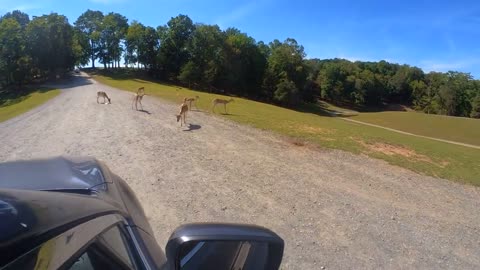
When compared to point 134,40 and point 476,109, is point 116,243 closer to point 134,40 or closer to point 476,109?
point 134,40

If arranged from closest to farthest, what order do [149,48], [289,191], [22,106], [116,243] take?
[116,243], [289,191], [22,106], [149,48]

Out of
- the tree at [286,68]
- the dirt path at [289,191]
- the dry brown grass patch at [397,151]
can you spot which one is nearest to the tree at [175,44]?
the tree at [286,68]

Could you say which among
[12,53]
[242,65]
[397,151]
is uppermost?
[242,65]

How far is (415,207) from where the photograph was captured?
11.3 metres

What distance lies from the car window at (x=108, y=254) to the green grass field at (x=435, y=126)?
46503 millimetres

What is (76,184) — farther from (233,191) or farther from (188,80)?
(188,80)

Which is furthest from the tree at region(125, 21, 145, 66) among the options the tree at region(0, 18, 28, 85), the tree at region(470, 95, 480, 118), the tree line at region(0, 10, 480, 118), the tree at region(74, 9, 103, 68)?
the tree at region(470, 95, 480, 118)

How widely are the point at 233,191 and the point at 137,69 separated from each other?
76115 millimetres

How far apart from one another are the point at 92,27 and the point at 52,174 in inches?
3593

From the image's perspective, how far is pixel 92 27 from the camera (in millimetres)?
85688

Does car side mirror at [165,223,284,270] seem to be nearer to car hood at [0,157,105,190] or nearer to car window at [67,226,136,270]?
car window at [67,226,136,270]

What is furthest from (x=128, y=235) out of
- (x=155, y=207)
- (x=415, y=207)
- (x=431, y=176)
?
(x=431, y=176)

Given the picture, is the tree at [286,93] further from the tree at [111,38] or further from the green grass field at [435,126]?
the tree at [111,38]

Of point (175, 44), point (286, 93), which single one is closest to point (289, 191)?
point (286, 93)
